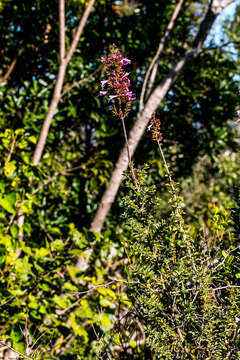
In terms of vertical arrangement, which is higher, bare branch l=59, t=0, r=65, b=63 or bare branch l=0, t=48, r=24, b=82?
bare branch l=59, t=0, r=65, b=63

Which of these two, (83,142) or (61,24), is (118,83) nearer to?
(61,24)

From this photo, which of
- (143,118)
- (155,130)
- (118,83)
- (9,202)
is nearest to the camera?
(118,83)

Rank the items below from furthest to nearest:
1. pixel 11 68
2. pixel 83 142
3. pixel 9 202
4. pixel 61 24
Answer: pixel 83 142 → pixel 11 68 → pixel 61 24 → pixel 9 202

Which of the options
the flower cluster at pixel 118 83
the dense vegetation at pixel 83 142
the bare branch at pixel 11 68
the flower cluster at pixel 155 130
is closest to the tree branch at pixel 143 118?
the dense vegetation at pixel 83 142

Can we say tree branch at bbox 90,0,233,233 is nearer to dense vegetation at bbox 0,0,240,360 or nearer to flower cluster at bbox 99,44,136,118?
dense vegetation at bbox 0,0,240,360

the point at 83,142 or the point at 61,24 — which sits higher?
the point at 61,24

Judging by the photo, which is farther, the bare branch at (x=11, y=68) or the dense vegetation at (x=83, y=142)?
the bare branch at (x=11, y=68)

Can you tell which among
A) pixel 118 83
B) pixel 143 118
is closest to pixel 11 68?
pixel 143 118

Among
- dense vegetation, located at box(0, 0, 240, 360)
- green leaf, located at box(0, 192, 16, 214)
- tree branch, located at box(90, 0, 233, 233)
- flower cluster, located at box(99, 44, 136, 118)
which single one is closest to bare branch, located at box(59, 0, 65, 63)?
dense vegetation, located at box(0, 0, 240, 360)

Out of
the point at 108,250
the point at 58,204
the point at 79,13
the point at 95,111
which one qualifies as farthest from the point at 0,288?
the point at 79,13

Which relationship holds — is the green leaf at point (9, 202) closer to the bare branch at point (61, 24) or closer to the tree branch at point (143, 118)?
the tree branch at point (143, 118)

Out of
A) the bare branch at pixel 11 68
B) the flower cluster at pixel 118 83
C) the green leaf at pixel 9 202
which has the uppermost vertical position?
the flower cluster at pixel 118 83

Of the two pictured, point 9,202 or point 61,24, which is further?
point 61,24

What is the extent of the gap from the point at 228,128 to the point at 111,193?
1805 millimetres
